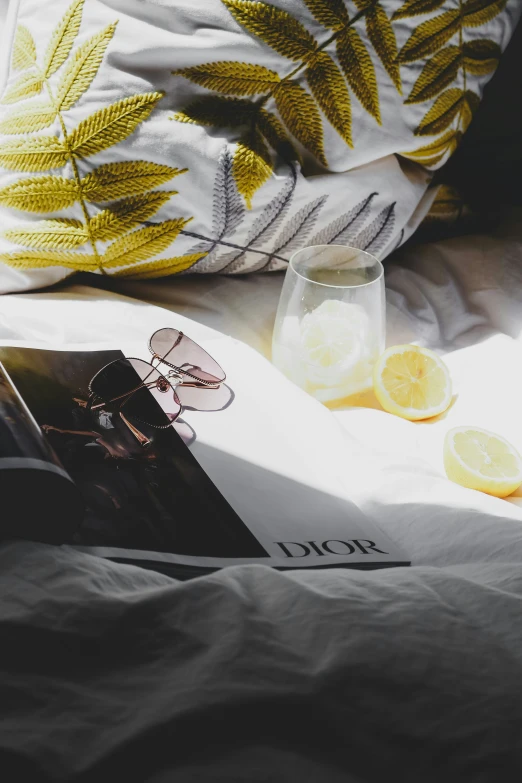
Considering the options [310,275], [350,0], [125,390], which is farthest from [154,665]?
[350,0]

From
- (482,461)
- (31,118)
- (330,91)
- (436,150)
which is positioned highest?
(31,118)

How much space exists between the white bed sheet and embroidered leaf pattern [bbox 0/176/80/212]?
92 mm

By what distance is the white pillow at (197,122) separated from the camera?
2.13 feet

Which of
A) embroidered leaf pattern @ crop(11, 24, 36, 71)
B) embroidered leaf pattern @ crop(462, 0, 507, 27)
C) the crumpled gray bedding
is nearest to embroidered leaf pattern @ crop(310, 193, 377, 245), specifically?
embroidered leaf pattern @ crop(462, 0, 507, 27)

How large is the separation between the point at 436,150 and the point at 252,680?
2.33 ft

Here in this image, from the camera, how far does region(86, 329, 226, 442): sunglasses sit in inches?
21.7

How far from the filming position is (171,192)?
0.67 metres

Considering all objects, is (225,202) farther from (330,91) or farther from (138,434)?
(138,434)

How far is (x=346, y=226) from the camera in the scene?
765 millimetres

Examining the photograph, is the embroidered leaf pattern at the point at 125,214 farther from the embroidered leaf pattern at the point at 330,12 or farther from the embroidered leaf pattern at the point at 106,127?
the embroidered leaf pattern at the point at 330,12

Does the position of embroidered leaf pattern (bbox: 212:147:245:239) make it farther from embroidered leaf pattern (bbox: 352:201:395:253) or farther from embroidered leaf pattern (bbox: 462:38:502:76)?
embroidered leaf pattern (bbox: 462:38:502:76)

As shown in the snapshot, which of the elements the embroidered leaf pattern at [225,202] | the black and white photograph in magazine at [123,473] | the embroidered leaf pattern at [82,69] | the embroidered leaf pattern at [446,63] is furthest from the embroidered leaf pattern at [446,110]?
the black and white photograph in magazine at [123,473]

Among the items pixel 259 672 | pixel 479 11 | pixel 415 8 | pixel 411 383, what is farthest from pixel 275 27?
pixel 259 672

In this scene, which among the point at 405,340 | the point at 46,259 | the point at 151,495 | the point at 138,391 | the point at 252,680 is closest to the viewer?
the point at 252,680
